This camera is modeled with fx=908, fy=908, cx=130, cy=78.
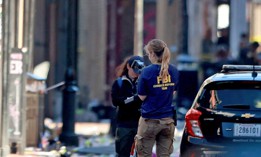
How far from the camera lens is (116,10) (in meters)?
31.6

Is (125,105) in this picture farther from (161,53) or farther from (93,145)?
(93,145)

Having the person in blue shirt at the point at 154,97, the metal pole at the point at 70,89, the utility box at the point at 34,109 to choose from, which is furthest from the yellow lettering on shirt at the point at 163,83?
the metal pole at the point at 70,89

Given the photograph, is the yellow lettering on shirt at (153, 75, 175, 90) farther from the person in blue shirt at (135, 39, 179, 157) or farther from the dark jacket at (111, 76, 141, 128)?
the dark jacket at (111, 76, 141, 128)

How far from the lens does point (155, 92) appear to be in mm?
10258

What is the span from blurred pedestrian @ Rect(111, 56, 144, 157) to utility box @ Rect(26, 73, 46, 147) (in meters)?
4.83

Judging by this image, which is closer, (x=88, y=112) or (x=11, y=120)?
(x=11, y=120)

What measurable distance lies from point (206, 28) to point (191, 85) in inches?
778

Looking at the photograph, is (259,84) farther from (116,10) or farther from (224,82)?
(116,10)

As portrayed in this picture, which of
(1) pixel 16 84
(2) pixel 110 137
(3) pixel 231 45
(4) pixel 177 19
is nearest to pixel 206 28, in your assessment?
(3) pixel 231 45

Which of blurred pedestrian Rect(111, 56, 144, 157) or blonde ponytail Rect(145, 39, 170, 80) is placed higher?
blonde ponytail Rect(145, 39, 170, 80)

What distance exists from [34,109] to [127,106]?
201 inches

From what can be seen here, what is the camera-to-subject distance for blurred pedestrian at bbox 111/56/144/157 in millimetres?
11273

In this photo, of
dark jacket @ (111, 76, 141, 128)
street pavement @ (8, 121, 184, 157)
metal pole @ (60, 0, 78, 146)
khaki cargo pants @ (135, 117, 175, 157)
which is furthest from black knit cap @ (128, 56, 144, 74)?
metal pole @ (60, 0, 78, 146)

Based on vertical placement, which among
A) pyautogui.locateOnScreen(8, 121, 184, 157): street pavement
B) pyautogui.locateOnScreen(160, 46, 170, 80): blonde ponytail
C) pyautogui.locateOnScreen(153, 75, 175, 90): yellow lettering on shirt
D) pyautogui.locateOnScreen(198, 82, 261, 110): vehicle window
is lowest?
pyautogui.locateOnScreen(8, 121, 184, 157): street pavement
